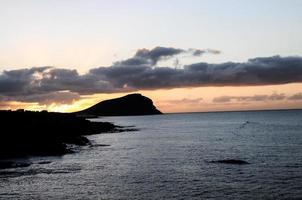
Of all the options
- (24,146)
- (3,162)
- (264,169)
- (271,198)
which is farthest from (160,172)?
(24,146)

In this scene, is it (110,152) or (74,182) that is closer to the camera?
(74,182)

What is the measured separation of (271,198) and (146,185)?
51.2 ft

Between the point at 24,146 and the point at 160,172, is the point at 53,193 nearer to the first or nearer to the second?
the point at 160,172

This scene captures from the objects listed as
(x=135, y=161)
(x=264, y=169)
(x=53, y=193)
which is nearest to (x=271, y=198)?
(x=264, y=169)

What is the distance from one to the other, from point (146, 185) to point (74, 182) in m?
9.75

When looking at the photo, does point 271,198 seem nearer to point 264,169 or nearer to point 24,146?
point 264,169

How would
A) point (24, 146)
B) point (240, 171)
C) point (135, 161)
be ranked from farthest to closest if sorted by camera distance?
point (24, 146) < point (135, 161) < point (240, 171)

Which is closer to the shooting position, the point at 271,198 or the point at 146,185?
the point at 271,198

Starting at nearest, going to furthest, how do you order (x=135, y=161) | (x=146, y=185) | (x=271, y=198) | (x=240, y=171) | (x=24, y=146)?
(x=271, y=198), (x=146, y=185), (x=240, y=171), (x=135, y=161), (x=24, y=146)

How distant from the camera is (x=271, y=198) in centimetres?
4209

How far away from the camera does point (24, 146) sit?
80500mm

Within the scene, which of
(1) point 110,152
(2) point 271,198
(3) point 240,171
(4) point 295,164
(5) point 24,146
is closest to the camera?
(2) point 271,198

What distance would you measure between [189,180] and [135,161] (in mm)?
22060

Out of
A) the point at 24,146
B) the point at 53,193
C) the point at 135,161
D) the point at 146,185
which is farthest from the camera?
the point at 24,146
